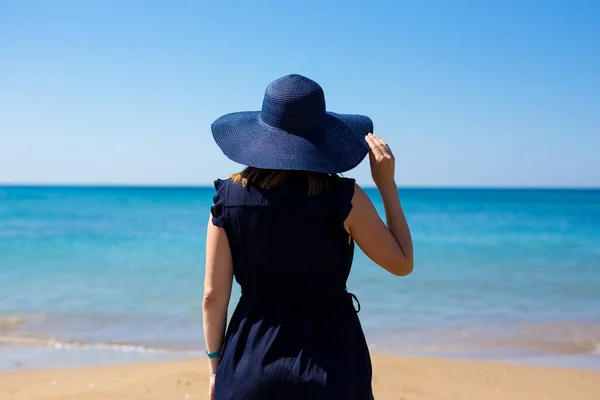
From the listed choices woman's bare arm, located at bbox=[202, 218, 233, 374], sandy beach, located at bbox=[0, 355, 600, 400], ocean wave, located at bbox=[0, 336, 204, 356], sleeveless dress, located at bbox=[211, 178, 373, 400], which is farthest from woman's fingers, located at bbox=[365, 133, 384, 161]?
ocean wave, located at bbox=[0, 336, 204, 356]

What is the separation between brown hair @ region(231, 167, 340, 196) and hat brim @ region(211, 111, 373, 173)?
4 centimetres

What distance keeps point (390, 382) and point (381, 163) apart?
158 inches

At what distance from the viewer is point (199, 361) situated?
20.3 ft

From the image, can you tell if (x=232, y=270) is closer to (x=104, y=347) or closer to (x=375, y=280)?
(x=104, y=347)

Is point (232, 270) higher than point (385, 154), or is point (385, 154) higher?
point (385, 154)

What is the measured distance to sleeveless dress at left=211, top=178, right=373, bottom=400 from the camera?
1.82m

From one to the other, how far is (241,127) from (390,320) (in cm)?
635

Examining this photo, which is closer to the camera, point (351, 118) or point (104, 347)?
point (351, 118)

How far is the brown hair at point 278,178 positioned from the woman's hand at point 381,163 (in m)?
0.14

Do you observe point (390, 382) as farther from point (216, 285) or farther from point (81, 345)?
point (216, 285)

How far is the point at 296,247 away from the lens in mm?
1825

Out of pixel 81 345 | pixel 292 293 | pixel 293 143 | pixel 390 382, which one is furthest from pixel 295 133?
pixel 81 345

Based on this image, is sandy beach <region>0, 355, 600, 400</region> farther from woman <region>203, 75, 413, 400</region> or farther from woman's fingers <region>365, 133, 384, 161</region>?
woman's fingers <region>365, 133, 384, 161</region>

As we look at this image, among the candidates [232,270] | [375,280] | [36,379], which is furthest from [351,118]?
[375,280]
